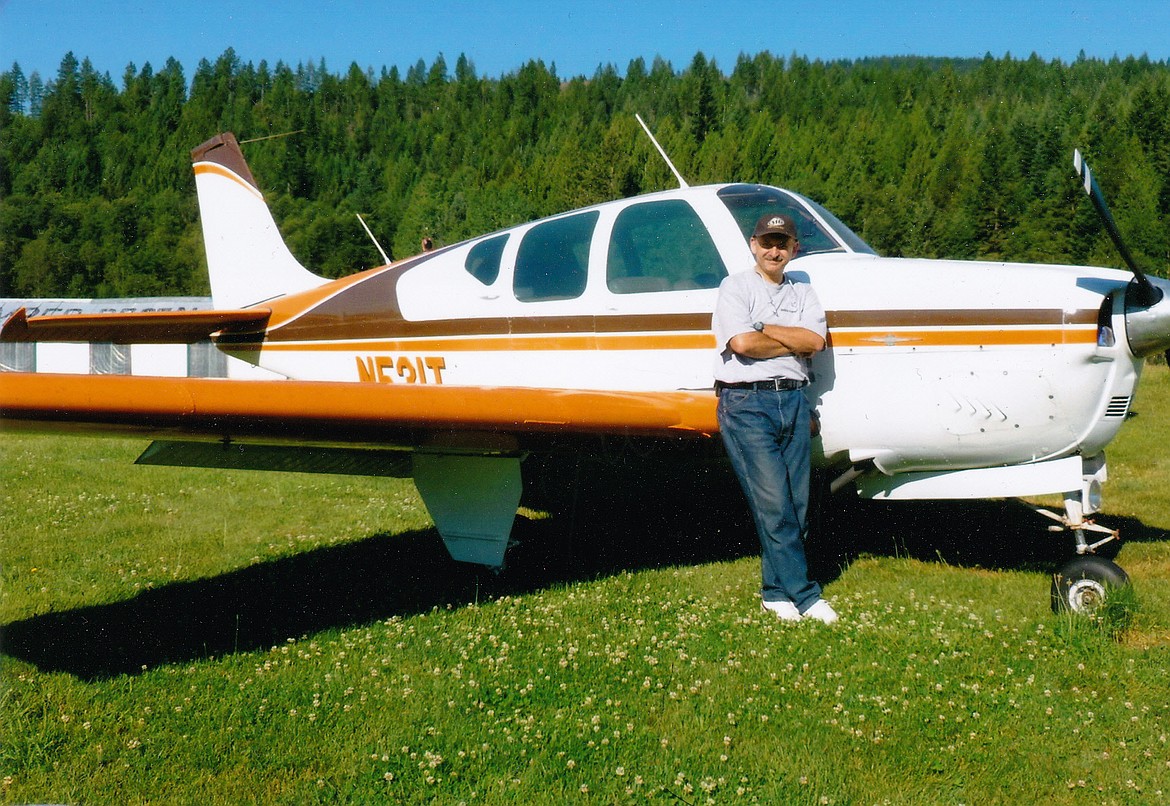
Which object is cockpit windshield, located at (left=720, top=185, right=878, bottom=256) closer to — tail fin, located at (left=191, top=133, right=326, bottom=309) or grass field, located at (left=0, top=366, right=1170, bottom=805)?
grass field, located at (left=0, top=366, right=1170, bottom=805)

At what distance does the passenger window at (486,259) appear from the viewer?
5750 millimetres

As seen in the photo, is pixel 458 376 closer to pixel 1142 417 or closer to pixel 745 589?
pixel 745 589

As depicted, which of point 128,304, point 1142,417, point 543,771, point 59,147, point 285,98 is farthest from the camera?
point 285,98

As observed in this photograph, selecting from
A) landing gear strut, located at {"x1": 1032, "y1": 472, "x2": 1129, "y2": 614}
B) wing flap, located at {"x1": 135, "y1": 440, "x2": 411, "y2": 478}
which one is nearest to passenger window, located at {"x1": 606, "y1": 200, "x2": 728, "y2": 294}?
wing flap, located at {"x1": 135, "y1": 440, "x2": 411, "y2": 478}

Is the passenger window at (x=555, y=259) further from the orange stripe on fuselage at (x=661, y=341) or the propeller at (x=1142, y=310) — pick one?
the propeller at (x=1142, y=310)

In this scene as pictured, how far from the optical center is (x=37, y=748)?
10.3 ft

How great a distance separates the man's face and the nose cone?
1.51 meters

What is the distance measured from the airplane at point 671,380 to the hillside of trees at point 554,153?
5781 centimetres

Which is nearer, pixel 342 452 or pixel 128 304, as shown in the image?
pixel 342 452

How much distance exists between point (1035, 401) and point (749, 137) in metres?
82.3

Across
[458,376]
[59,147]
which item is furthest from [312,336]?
[59,147]

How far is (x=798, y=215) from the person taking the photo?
16.8 feet

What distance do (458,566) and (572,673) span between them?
192 centimetres

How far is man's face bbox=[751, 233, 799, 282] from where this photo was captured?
429 centimetres
